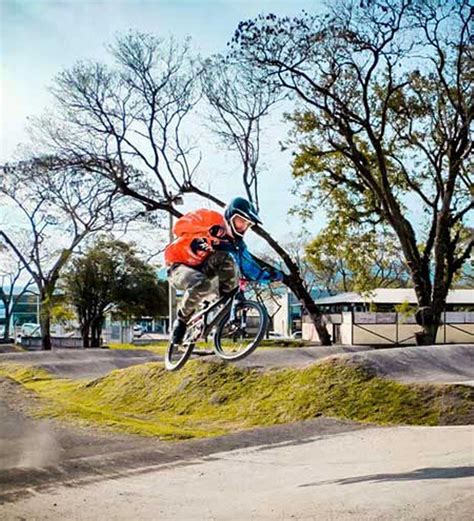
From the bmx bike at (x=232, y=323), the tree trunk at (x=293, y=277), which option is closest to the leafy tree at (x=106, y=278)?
the tree trunk at (x=293, y=277)

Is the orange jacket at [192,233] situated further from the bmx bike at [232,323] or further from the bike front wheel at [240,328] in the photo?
the bike front wheel at [240,328]

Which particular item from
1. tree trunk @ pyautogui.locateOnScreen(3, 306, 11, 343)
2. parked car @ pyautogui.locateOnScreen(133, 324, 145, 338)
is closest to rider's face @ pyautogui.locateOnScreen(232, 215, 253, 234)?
tree trunk @ pyautogui.locateOnScreen(3, 306, 11, 343)

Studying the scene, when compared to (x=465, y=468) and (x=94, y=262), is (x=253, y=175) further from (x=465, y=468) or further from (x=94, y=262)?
(x=94, y=262)

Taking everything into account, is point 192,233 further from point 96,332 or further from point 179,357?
point 96,332

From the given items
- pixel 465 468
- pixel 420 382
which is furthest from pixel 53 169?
pixel 420 382

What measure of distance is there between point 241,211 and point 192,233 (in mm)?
870

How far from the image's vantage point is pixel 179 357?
32.7 ft

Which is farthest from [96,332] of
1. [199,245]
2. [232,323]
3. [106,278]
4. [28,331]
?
[199,245]

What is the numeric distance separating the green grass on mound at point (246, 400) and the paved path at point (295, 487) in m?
2.26

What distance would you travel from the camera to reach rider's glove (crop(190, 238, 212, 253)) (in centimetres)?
873

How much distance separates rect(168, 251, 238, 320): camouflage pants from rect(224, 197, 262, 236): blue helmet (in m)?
0.51

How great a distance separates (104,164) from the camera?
1445 cm

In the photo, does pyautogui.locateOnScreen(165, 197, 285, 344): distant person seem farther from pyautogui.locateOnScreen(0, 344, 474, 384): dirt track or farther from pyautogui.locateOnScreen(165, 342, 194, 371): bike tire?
pyautogui.locateOnScreen(0, 344, 474, 384): dirt track

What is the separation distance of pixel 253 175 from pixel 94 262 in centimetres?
1331
